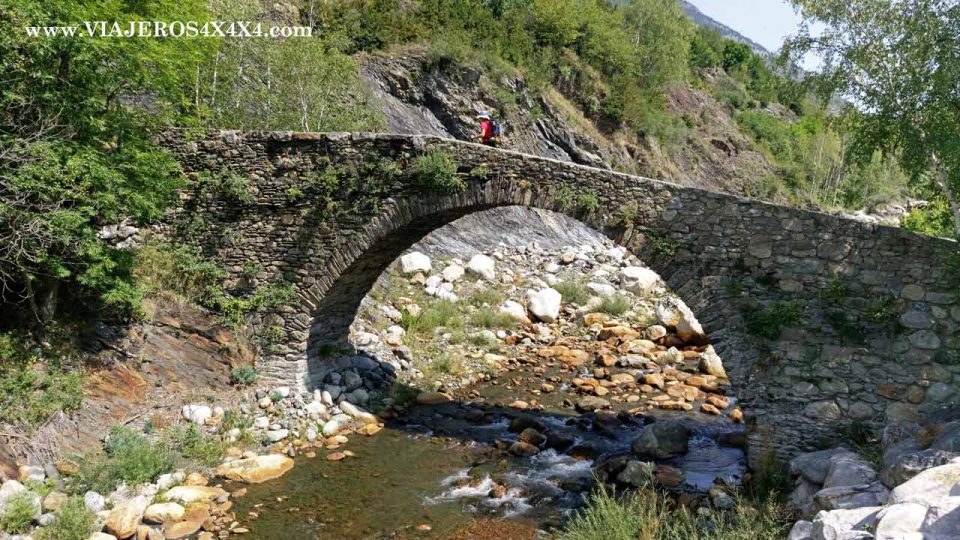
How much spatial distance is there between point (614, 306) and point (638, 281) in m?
2.26

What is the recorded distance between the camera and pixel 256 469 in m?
8.76

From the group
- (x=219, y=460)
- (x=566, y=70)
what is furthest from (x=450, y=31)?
(x=219, y=460)

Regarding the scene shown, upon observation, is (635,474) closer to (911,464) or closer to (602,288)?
(911,464)

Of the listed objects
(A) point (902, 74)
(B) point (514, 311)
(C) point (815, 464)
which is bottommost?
(C) point (815, 464)

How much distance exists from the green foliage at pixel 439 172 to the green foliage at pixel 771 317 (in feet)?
15.6

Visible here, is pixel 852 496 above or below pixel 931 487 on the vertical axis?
below

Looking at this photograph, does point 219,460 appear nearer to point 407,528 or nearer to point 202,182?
point 407,528

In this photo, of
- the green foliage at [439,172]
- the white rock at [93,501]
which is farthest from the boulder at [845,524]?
the white rock at [93,501]

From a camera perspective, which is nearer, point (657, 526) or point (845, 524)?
point (845, 524)

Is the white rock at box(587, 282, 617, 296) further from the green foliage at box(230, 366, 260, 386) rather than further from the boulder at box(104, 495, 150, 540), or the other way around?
the boulder at box(104, 495, 150, 540)

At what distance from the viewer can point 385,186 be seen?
396 inches

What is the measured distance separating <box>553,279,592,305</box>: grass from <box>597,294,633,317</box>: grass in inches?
23.4

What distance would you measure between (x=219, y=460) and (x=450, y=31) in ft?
76.3

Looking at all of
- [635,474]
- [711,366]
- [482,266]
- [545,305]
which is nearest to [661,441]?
[635,474]
